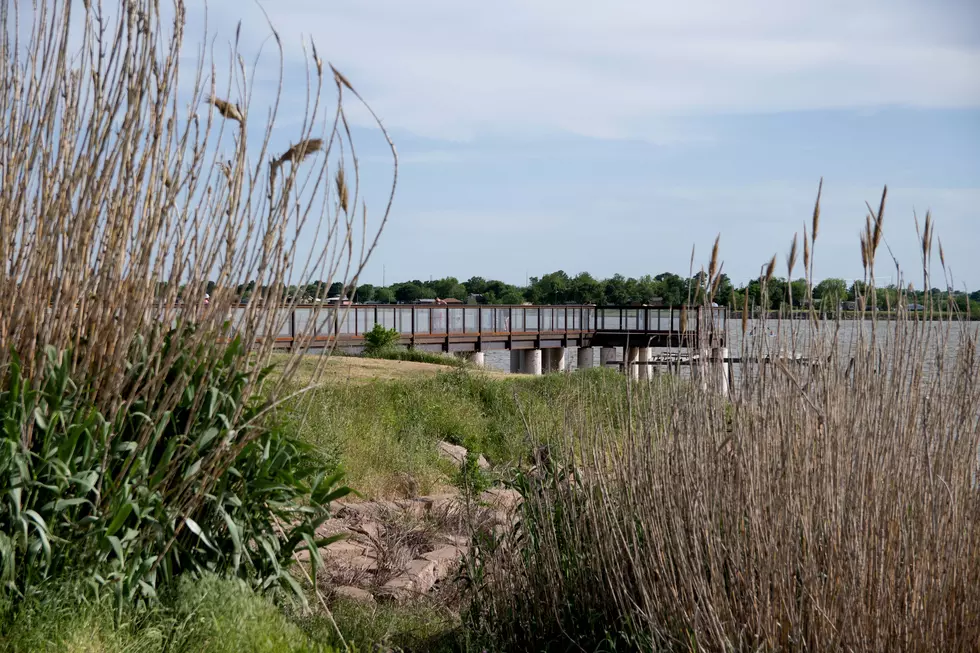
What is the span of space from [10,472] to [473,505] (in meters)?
3.08

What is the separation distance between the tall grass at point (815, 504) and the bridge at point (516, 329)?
1243 centimetres

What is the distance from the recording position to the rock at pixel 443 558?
512 cm

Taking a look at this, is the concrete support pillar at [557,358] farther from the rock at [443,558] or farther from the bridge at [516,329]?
the rock at [443,558]

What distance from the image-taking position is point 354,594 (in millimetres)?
4543

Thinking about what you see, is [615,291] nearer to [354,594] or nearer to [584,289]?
[584,289]

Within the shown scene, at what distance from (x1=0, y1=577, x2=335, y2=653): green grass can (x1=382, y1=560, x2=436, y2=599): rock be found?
1395mm

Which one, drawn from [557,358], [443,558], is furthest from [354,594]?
[557,358]

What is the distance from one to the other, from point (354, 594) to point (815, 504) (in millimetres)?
2529

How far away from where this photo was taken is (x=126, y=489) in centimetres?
312

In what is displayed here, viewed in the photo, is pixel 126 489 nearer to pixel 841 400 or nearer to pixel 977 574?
pixel 841 400

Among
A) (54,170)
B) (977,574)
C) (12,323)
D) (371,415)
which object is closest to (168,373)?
(12,323)

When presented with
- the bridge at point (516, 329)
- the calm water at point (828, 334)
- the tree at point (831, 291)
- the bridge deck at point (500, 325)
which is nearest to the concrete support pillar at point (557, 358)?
the bridge at point (516, 329)

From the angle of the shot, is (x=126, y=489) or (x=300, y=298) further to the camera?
(x=300, y=298)

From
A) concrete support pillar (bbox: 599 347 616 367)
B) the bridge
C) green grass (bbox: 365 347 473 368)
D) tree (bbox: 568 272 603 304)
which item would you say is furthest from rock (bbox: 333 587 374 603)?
tree (bbox: 568 272 603 304)
